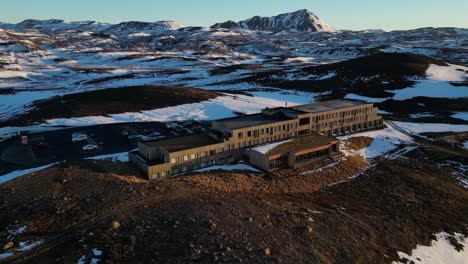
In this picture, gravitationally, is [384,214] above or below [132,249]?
below

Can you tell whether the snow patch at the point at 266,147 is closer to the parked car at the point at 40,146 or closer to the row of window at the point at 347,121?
the row of window at the point at 347,121

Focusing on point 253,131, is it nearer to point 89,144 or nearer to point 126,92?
point 89,144

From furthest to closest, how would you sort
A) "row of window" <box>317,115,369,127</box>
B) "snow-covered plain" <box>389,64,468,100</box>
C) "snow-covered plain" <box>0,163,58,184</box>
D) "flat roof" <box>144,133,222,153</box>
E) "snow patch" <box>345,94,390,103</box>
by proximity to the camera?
"snow-covered plain" <box>389,64,468,100</box>
"snow patch" <box>345,94,390,103</box>
"row of window" <box>317,115,369,127</box>
"flat roof" <box>144,133,222,153</box>
"snow-covered plain" <box>0,163,58,184</box>

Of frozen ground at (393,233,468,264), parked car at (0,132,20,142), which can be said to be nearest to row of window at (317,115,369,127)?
frozen ground at (393,233,468,264)

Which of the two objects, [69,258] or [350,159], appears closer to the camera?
[69,258]

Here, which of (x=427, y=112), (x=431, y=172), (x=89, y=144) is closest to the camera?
(x=431, y=172)

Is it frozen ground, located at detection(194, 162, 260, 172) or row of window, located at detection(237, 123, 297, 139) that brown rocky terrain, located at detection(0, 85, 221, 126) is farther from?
frozen ground, located at detection(194, 162, 260, 172)

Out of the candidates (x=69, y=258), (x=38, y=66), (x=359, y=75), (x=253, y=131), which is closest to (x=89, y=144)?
(x=253, y=131)

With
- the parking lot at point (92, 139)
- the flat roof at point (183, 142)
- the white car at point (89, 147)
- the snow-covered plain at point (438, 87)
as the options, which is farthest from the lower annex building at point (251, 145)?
the snow-covered plain at point (438, 87)
